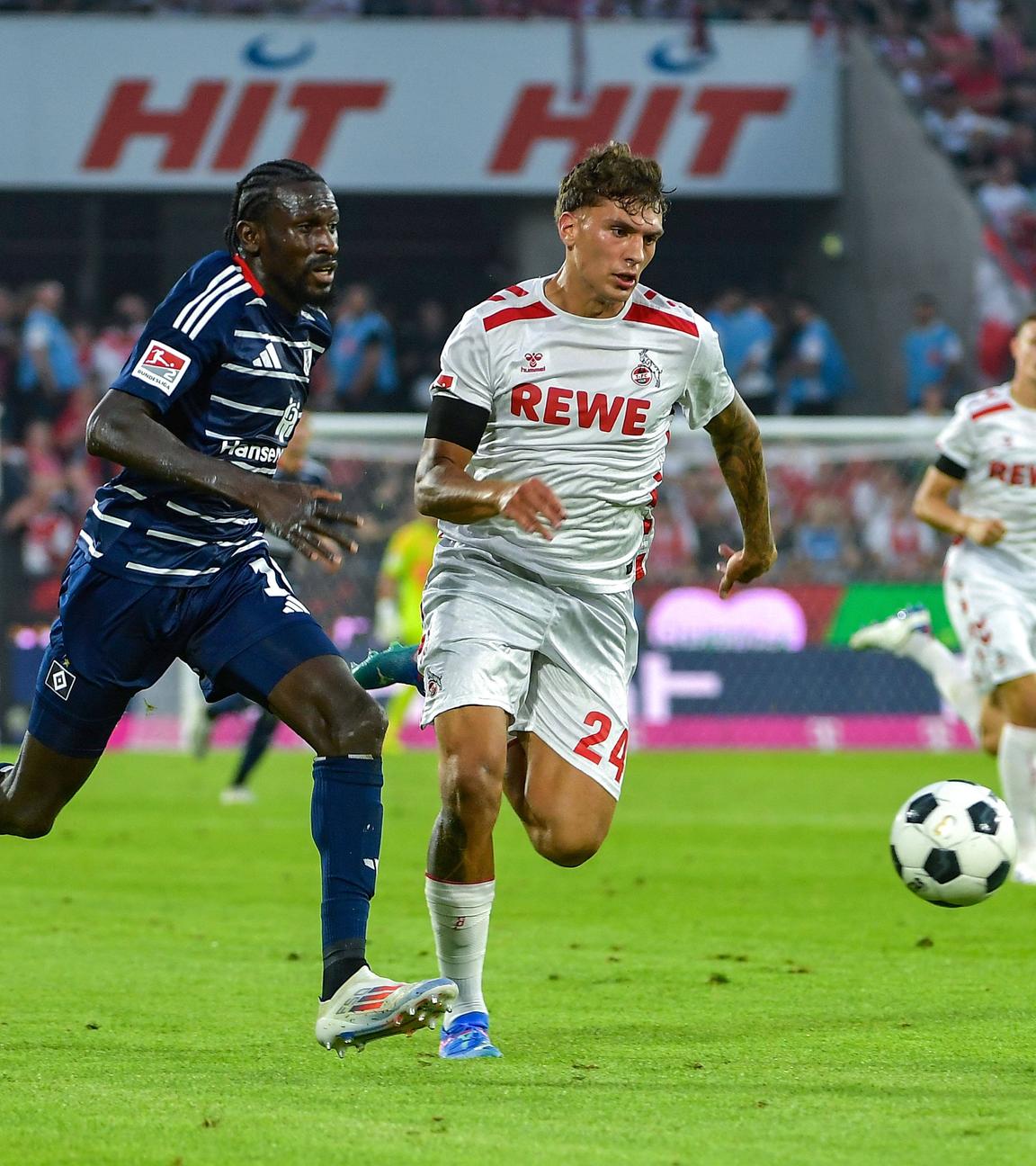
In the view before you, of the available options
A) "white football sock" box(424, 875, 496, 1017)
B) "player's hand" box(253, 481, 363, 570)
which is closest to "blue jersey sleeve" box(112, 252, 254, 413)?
"player's hand" box(253, 481, 363, 570)

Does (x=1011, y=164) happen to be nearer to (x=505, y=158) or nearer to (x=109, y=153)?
(x=505, y=158)

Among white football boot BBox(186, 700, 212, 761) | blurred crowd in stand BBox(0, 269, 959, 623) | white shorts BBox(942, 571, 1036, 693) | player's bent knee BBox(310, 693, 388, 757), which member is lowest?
blurred crowd in stand BBox(0, 269, 959, 623)

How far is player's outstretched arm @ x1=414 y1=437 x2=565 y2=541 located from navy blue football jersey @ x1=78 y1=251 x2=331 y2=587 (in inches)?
16.7

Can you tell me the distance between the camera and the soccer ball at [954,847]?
6984 millimetres

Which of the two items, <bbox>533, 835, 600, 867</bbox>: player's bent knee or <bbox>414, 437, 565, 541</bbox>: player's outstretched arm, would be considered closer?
<bbox>414, 437, 565, 541</bbox>: player's outstretched arm

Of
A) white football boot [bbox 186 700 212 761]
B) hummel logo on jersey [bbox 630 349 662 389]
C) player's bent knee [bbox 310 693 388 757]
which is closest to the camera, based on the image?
player's bent knee [bbox 310 693 388 757]

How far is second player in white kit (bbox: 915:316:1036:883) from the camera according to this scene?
9.67 meters

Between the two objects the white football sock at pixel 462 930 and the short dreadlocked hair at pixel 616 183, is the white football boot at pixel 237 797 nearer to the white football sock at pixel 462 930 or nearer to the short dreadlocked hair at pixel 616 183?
the white football sock at pixel 462 930

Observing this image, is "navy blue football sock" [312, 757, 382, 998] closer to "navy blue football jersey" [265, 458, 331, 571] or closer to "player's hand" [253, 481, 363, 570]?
"player's hand" [253, 481, 363, 570]

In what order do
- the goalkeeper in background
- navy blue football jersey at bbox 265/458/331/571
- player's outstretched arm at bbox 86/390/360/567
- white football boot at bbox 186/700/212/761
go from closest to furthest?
player's outstretched arm at bbox 86/390/360/567, navy blue football jersey at bbox 265/458/331/571, white football boot at bbox 186/700/212/761, the goalkeeper in background

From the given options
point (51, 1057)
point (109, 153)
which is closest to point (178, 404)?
point (51, 1057)

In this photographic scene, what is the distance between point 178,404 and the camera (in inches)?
214

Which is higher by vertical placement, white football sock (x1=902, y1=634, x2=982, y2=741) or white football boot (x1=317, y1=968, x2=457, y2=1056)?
white football boot (x1=317, y1=968, x2=457, y2=1056)

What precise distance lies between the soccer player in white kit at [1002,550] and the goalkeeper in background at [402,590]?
267 inches
